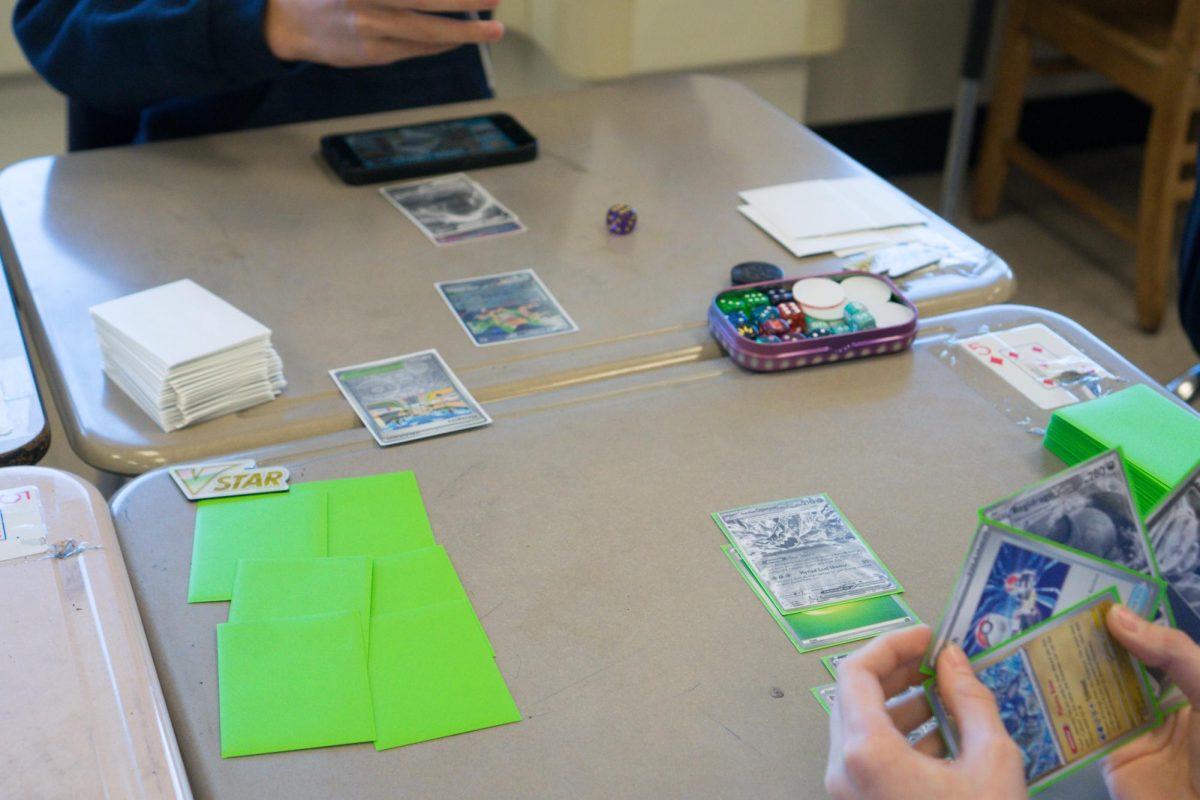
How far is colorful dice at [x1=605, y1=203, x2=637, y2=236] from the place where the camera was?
4.29ft

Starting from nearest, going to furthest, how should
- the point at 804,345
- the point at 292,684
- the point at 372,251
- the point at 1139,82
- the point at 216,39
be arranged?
the point at 292,684
the point at 804,345
the point at 372,251
the point at 216,39
the point at 1139,82

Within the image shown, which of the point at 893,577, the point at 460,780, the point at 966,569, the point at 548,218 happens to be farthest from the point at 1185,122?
the point at 460,780

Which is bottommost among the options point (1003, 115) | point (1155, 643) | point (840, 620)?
point (1003, 115)

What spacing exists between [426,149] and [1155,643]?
105 centimetres

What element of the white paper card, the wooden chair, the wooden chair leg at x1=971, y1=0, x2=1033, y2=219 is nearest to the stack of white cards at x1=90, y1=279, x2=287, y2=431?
the white paper card

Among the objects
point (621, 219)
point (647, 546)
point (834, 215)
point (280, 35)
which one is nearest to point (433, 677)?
point (647, 546)

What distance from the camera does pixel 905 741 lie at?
0.65m

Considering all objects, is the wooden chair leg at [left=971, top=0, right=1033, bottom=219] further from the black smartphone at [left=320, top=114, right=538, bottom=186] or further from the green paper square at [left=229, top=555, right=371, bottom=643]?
the green paper square at [left=229, top=555, right=371, bottom=643]

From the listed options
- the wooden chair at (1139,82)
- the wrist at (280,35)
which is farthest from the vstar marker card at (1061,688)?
the wooden chair at (1139,82)

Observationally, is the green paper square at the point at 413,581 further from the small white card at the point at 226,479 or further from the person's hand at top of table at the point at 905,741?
the person's hand at top of table at the point at 905,741

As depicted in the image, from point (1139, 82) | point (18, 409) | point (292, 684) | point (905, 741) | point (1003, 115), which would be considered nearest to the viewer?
point (905, 741)

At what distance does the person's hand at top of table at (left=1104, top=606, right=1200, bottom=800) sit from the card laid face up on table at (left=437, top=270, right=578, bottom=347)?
618 mm

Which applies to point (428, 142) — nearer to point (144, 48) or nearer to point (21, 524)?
point (144, 48)

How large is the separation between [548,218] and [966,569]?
0.79m
